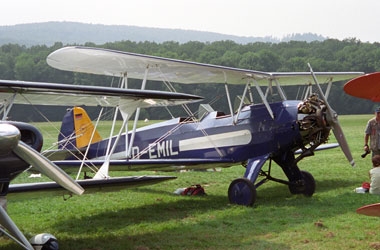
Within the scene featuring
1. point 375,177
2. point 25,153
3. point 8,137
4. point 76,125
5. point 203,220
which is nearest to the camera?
point 8,137

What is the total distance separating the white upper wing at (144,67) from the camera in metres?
9.52

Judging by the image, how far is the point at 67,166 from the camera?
848 cm

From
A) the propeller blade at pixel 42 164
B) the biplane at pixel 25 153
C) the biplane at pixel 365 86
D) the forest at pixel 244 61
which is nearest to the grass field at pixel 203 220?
the biplane at pixel 25 153

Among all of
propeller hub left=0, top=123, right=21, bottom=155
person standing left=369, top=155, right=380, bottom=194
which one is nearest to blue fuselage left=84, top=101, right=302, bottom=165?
person standing left=369, top=155, right=380, bottom=194

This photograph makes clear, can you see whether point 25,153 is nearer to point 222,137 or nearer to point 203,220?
point 203,220

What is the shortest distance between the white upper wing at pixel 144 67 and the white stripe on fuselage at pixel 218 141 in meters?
1.08

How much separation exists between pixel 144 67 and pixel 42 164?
15.8ft

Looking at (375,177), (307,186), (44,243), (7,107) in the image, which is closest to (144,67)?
(307,186)

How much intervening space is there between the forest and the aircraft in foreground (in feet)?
115

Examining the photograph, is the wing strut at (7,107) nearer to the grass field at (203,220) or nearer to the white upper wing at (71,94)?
the white upper wing at (71,94)

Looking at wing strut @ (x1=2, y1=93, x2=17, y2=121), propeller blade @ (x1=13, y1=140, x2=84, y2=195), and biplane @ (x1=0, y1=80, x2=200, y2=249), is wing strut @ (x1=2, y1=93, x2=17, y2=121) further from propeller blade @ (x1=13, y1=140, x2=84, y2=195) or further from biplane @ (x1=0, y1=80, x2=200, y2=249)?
propeller blade @ (x1=13, y1=140, x2=84, y2=195)

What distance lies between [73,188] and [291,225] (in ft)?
10.1

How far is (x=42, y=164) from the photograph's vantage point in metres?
5.61

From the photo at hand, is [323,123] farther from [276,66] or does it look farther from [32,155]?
[276,66]
